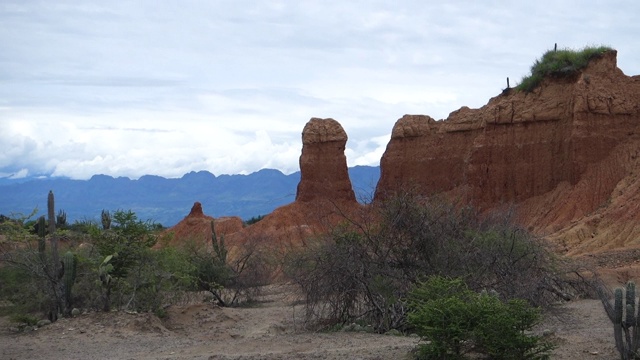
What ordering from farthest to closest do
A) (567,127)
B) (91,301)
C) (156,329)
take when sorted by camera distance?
1. (567,127)
2. (91,301)
3. (156,329)

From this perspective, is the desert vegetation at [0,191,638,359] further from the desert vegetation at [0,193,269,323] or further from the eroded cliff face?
the eroded cliff face

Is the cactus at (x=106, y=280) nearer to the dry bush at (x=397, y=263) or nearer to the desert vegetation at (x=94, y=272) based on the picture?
the desert vegetation at (x=94, y=272)

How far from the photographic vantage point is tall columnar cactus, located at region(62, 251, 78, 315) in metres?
22.1

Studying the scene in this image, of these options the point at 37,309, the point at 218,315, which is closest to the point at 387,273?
the point at 218,315

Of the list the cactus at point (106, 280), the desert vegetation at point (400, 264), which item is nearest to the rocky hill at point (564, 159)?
the cactus at point (106, 280)

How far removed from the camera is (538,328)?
1800 cm

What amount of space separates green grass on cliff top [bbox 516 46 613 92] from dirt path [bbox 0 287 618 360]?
2507 centimetres

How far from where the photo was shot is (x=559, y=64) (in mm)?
47094

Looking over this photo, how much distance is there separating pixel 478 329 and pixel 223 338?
8833 millimetres

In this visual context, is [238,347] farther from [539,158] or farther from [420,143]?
[420,143]

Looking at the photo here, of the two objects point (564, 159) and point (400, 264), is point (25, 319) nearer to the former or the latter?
point (400, 264)

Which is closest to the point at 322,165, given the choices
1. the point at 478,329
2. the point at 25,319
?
the point at 25,319

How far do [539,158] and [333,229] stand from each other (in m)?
30.3

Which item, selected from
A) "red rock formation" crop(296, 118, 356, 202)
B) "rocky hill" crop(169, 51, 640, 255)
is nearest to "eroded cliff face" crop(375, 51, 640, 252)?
"rocky hill" crop(169, 51, 640, 255)
